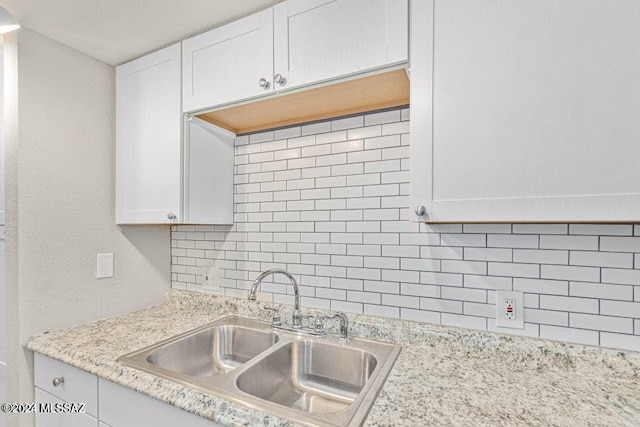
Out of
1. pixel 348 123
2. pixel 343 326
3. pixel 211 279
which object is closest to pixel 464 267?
pixel 343 326

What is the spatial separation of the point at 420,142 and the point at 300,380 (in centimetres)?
99

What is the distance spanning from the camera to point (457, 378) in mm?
984

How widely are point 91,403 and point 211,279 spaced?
2.40 ft

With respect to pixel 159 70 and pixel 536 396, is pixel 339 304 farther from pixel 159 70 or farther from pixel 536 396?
pixel 159 70

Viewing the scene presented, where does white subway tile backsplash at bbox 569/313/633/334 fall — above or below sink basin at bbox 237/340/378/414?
above

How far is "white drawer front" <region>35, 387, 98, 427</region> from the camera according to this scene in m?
1.14

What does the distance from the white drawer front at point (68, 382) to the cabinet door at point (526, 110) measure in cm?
127

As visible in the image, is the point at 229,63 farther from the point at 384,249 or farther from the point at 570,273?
the point at 570,273

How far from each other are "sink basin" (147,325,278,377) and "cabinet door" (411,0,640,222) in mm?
968

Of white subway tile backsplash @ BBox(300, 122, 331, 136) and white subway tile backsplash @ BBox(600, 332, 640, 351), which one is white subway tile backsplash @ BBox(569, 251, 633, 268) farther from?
white subway tile backsplash @ BBox(300, 122, 331, 136)

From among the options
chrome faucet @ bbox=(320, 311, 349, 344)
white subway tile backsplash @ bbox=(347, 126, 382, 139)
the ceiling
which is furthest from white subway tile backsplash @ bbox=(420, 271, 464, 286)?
the ceiling

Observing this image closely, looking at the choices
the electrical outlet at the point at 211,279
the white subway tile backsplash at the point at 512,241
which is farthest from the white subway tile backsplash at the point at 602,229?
the electrical outlet at the point at 211,279

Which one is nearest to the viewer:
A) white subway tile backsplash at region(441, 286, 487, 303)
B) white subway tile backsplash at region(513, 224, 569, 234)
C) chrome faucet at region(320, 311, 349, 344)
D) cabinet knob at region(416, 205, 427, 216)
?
cabinet knob at region(416, 205, 427, 216)

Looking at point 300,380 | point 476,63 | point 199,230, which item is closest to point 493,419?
point 300,380
